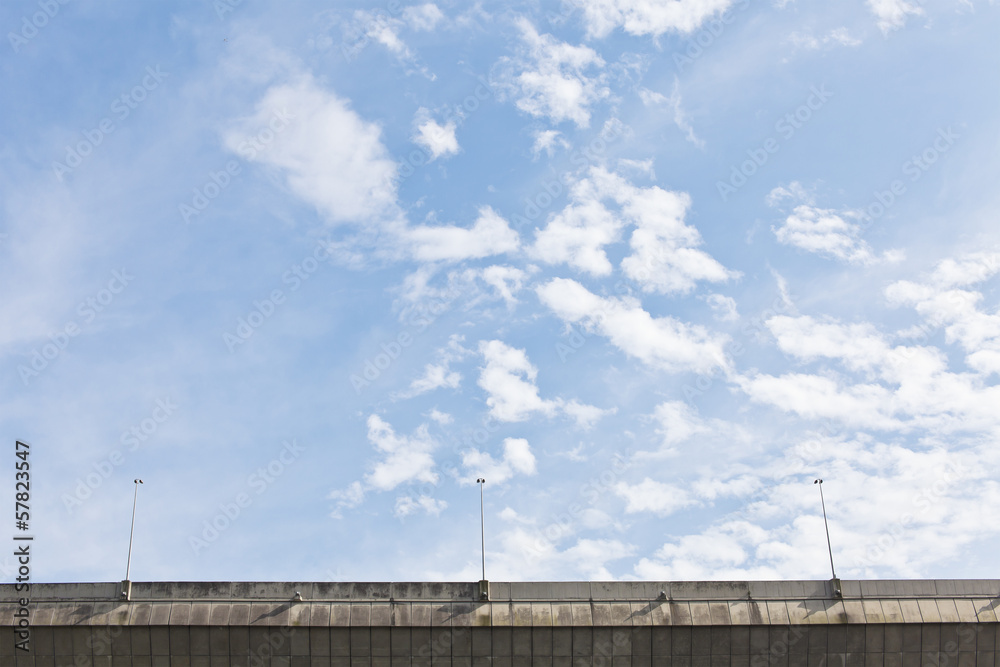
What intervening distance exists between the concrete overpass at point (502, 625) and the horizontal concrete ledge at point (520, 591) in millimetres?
53

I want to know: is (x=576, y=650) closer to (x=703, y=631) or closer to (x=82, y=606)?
(x=703, y=631)

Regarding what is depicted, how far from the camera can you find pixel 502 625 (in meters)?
37.8

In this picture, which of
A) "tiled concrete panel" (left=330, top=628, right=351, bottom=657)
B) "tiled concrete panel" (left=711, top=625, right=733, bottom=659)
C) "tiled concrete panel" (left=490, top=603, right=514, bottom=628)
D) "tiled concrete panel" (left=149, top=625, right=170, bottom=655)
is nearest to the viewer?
"tiled concrete panel" (left=149, top=625, right=170, bottom=655)

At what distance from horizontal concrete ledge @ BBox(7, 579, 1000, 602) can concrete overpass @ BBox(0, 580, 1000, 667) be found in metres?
0.05

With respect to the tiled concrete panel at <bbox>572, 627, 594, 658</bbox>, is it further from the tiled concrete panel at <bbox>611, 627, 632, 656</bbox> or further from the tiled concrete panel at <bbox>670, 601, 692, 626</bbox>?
the tiled concrete panel at <bbox>670, 601, 692, 626</bbox>

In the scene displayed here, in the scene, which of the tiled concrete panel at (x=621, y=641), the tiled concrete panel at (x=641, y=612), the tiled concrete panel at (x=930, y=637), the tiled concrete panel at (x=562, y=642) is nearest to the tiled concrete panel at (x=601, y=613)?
the tiled concrete panel at (x=621, y=641)

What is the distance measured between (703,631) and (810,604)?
5.27 m

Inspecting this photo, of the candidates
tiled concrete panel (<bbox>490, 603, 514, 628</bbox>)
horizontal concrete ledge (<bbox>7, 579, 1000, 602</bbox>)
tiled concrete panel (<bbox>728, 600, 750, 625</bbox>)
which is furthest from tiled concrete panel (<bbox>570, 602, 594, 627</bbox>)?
tiled concrete panel (<bbox>728, 600, 750, 625</bbox>)

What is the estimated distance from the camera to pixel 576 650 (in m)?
38.1

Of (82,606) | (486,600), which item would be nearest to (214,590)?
(82,606)

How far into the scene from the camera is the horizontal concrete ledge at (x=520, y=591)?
124 feet

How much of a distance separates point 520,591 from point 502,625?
69.5 inches

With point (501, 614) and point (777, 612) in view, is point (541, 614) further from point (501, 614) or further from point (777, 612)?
point (777, 612)

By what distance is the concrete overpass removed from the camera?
123 ft
